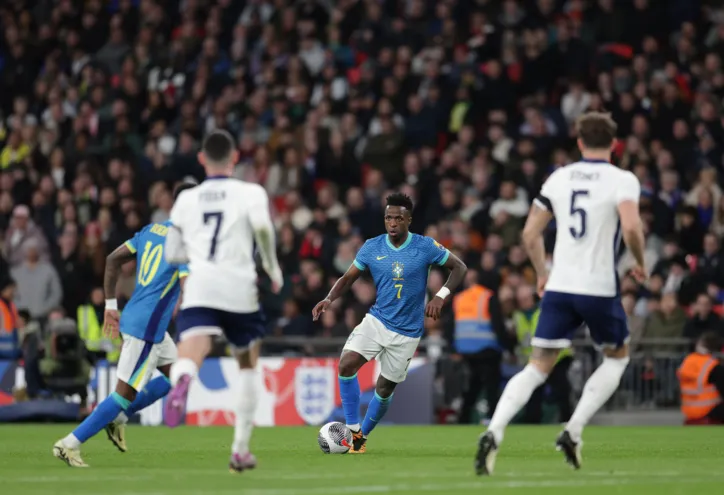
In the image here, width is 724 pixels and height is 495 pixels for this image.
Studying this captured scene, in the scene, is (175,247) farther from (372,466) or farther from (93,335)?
(93,335)

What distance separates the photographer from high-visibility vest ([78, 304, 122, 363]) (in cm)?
2277

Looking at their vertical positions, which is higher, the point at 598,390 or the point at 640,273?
the point at 640,273

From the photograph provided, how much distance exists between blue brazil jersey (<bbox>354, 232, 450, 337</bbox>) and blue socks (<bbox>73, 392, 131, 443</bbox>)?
3143 millimetres

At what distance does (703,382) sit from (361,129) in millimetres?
7431

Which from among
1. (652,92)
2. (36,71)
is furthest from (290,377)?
(36,71)

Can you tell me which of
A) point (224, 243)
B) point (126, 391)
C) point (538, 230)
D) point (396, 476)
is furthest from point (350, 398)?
point (224, 243)

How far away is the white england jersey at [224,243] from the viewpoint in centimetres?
1011

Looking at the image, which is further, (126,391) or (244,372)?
(126,391)

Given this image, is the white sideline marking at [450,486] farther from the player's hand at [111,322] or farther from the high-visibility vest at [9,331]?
the high-visibility vest at [9,331]

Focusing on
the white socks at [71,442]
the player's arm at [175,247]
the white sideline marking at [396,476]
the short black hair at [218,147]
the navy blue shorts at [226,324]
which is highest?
the short black hair at [218,147]

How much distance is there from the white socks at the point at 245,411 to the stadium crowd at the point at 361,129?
12.0 m

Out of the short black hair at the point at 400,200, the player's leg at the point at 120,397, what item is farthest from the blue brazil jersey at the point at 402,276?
the player's leg at the point at 120,397

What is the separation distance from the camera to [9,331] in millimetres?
22578

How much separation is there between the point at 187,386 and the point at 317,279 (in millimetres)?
13007
